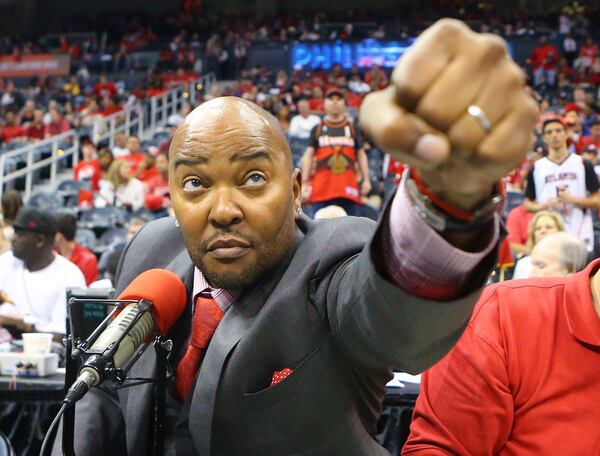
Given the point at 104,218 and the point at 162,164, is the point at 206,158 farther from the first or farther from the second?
the point at 104,218

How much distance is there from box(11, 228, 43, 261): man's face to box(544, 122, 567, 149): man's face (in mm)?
3281

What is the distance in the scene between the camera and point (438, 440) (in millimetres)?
1602

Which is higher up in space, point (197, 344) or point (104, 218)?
point (197, 344)

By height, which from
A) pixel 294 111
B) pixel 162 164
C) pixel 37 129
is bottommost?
pixel 37 129

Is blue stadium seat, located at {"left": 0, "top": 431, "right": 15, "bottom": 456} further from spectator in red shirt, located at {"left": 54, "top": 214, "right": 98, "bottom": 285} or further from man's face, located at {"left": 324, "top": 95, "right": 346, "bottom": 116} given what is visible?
man's face, located at {"left": 324, "top": 95, "right": 346, "bottom": 116}

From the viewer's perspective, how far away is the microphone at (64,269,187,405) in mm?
1155

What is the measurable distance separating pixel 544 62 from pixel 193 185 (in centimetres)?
1607

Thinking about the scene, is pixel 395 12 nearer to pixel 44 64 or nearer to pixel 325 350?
pixel 44 64

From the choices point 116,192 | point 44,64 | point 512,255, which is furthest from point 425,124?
point 44,64

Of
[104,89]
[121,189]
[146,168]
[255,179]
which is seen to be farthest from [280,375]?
[104,89]

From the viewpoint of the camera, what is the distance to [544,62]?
16.5 meters

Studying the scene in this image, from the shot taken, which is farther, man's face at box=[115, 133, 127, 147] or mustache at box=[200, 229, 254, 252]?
man's face at box=[115, 133, 127, 147]

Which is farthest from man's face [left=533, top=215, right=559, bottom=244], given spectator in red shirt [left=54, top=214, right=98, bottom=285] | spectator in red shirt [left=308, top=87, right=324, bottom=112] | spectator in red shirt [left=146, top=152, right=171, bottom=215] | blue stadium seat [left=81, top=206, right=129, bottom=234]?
spectator in red shirt [left=308, top=87, right=324, bottom=112]

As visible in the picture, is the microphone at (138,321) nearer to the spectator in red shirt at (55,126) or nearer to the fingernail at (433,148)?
the fingernail at (433,148)
